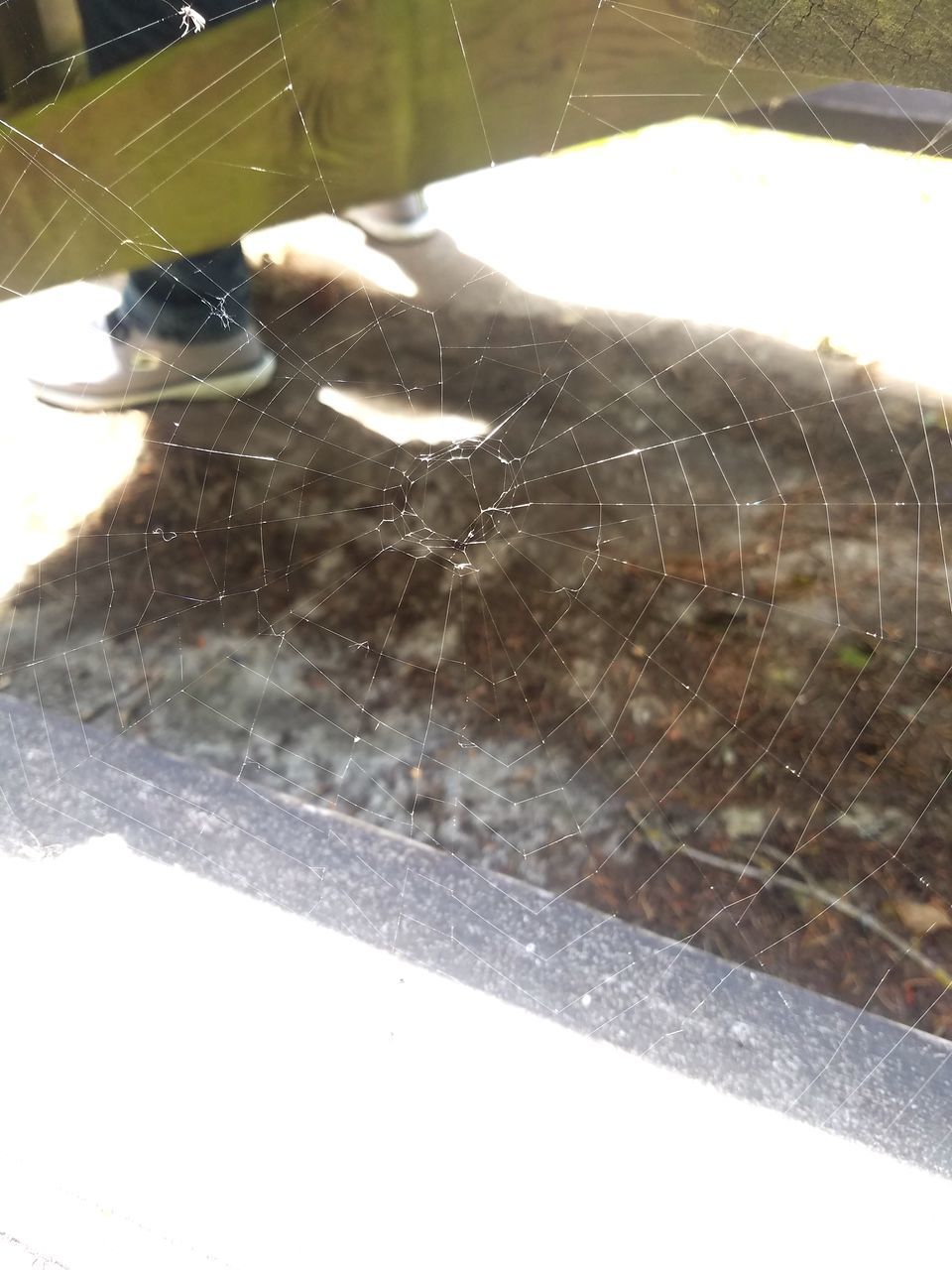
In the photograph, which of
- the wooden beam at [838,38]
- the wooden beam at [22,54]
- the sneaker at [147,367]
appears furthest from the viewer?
the sneaker at [147,367]

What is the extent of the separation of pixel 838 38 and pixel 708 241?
174mm

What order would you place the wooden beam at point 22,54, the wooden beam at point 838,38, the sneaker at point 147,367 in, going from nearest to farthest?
the wooden beam at point 838,38 → the wooden beam at point 22,54 → the sneaker at point 147,367

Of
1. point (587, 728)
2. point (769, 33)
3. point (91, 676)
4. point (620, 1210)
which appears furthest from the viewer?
point (91, 676)

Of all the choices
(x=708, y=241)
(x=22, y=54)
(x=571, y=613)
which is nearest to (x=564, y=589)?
(x=571, y=613)

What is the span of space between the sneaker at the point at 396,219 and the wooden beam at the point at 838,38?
289 mm

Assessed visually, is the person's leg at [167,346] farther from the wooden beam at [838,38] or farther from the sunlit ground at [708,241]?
the wooden beam at [838,38]

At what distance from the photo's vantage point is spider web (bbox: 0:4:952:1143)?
0.77 metres

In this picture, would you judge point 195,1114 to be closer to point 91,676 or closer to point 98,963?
point 98,963

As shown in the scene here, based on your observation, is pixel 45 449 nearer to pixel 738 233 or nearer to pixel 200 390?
pixel 200 390

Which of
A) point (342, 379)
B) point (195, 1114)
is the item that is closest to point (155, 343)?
point (342, 379)

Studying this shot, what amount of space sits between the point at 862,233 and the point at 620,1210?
0.95 metres

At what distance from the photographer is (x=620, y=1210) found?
0.76 m

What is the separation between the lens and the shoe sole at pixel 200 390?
86 centimetres

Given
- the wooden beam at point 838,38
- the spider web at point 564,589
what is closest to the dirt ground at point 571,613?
the spider web at point 564,589
